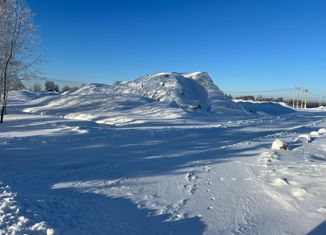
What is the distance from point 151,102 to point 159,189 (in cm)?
2777

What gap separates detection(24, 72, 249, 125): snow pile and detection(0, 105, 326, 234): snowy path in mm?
12501

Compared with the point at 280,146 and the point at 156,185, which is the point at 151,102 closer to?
the point at 280,146

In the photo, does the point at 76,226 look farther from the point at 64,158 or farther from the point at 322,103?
the point at 322,103

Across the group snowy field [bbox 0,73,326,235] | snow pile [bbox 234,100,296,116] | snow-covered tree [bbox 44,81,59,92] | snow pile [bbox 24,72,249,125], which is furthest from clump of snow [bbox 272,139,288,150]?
snow-covered tree [bbox 44,81,59,92]

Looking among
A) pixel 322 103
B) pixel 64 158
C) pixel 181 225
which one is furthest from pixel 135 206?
pixel 322 103

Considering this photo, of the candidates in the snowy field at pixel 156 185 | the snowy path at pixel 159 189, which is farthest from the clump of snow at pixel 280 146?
the snowy path at pixel 159 189

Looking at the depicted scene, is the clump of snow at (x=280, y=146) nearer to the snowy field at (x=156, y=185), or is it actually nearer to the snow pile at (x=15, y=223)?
the snowy field at (x=156, y=185)

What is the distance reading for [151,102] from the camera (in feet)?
114

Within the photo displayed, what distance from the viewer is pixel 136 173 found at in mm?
8594

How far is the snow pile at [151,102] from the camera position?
93.5 ft

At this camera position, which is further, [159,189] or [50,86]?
[50,86]

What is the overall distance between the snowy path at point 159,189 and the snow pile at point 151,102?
12.5 m

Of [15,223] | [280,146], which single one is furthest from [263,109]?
[15,223]

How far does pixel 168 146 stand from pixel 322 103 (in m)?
112
